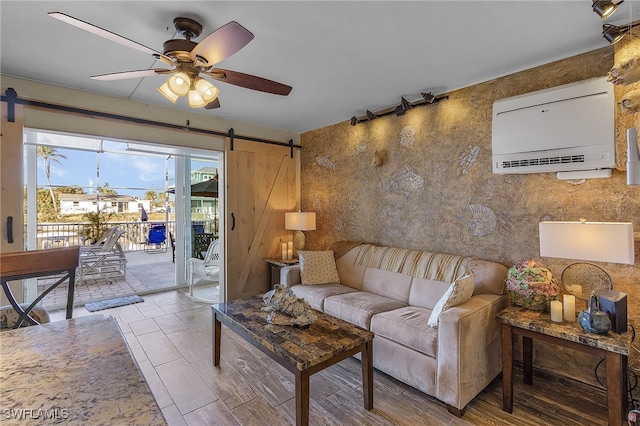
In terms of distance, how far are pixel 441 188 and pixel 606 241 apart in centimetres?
142

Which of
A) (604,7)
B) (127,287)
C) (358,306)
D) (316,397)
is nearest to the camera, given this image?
(604,7)

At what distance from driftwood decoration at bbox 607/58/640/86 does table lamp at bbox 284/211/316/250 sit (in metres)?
3.24

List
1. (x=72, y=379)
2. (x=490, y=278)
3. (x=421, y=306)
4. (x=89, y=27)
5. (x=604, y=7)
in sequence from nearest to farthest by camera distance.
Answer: (x=72, y=379) < (x=89, y=27) < (x=604, y=7) < (x=490, y=278) < (x=421, y=306)

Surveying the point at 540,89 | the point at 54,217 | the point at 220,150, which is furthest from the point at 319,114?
the point at 54,217

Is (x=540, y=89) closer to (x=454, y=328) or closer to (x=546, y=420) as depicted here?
(x=454, y=328)

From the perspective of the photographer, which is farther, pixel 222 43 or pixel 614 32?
pixel 614 32

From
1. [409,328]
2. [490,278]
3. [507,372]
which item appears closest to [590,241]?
[490,278]

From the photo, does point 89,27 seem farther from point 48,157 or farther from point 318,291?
point 48,157

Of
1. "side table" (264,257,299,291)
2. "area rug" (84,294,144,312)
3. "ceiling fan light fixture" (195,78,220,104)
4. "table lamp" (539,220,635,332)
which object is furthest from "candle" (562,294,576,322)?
"area rug" (84,294,144,312)

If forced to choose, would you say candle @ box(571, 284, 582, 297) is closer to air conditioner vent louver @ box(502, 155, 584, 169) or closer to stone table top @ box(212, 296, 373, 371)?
air conditioner vent louver @ box(502, 155, 584, 169)

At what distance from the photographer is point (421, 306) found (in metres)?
2.81

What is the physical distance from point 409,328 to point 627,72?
206 centimetres

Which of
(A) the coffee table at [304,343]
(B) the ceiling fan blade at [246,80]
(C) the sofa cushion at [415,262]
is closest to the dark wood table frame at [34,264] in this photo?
(A) the coffee table at [304,343]

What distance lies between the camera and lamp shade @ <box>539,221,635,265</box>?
1.79 metres
